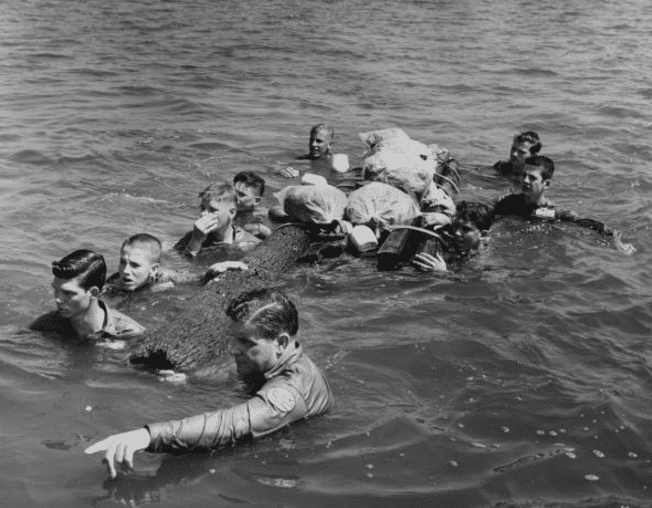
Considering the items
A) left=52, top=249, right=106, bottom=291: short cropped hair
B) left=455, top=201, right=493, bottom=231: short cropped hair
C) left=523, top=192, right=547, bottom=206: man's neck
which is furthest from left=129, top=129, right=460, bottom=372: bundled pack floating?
left=523, top=192, right=547, bottom=206: man's neck

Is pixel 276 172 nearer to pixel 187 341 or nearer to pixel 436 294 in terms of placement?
pixel 436 294

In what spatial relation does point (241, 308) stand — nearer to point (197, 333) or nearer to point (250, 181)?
point (197, 333)

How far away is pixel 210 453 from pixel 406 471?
3.71 feet

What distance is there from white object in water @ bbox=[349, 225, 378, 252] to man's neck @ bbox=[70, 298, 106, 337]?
2.75 m

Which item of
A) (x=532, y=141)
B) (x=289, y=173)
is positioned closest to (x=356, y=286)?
(x=289, y=173)

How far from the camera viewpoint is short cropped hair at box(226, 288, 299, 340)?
5395 millimetres

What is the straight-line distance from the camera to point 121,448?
4.77 metres

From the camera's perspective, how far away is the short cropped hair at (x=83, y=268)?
6.50 metres

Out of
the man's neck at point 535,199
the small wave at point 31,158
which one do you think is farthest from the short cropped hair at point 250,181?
the small wave at point 31,158

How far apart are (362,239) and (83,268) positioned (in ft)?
9.78

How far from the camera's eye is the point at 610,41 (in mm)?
23188

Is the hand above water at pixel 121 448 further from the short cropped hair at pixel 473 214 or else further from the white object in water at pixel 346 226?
the short cropped hair at pixel 473 214

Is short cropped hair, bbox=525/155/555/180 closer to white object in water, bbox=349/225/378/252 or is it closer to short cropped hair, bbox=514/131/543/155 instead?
short cropped hair, bbox=514/131/543/155

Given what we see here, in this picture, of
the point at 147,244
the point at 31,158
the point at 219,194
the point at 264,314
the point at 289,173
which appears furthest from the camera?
the point at 31,158
